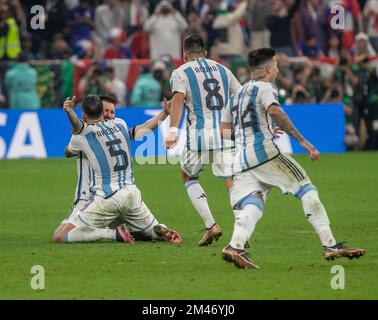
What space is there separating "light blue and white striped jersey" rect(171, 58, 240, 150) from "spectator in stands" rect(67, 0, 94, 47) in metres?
15.3

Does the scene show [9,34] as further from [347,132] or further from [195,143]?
[195,143]

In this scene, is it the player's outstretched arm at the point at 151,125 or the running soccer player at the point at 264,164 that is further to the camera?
the player's outstretched arm at the point at 151,125

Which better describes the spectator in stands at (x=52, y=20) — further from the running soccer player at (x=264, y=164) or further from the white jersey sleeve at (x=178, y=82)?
the running soccer player at (x=264, y=164)

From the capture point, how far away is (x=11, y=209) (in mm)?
16641

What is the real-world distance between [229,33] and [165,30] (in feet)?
4.89

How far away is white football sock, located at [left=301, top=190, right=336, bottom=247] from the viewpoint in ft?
35.6

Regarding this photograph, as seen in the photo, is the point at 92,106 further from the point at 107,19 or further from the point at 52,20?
the point at 107,19

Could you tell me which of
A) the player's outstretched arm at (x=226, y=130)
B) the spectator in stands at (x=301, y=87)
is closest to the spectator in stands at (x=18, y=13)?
the spectator in stands at (x=301, y=87)

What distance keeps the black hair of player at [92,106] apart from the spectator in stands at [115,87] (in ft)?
42.0

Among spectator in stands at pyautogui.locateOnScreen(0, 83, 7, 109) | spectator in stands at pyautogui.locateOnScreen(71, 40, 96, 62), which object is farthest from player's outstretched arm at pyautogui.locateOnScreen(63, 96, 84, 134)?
spectator in stands at pyautogui.locateOnScreen(71, 40, 96, 62)

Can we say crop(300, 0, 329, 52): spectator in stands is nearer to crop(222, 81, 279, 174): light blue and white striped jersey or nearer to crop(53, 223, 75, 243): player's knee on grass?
crop(53, 223, 75, 243): player's knee on grass

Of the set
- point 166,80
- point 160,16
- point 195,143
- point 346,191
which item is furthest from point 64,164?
point 195,143

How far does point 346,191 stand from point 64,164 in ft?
23.6

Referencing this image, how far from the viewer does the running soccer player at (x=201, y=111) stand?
42.9 ft
